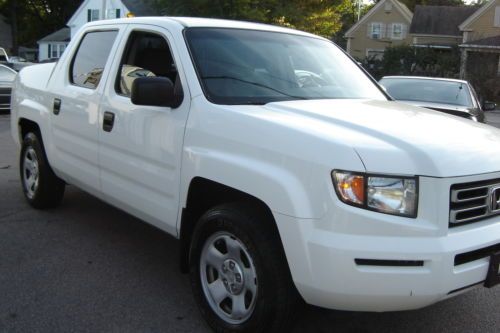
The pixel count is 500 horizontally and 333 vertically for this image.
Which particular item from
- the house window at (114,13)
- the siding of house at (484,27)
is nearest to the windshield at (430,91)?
the siding of house at (484,27)

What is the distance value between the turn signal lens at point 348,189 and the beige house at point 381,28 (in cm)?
5417

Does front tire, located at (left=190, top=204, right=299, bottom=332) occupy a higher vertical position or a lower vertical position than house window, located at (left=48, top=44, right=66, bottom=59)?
lower

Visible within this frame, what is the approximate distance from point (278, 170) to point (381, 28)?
55.6 meters

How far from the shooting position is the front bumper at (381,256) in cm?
266

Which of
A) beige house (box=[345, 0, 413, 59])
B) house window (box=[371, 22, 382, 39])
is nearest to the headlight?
beige house (box=[345, 0, 413, 59])

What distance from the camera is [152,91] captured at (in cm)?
347

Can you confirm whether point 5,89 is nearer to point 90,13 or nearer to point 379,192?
point 379,192

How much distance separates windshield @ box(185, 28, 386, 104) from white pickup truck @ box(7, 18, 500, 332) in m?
0.01

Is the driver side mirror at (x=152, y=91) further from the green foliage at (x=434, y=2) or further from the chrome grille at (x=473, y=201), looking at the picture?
the green foliage at (x=434, y=2)

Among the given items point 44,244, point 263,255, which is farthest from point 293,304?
point 44,244

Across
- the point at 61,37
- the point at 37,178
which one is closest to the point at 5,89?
the point at 37,178

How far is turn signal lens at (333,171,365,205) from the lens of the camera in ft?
8.85

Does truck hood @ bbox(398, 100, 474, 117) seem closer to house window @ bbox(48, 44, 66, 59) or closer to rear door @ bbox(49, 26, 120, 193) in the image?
rear door @ bbox(49, 26, 120, 193)

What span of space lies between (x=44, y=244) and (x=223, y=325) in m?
2.28
